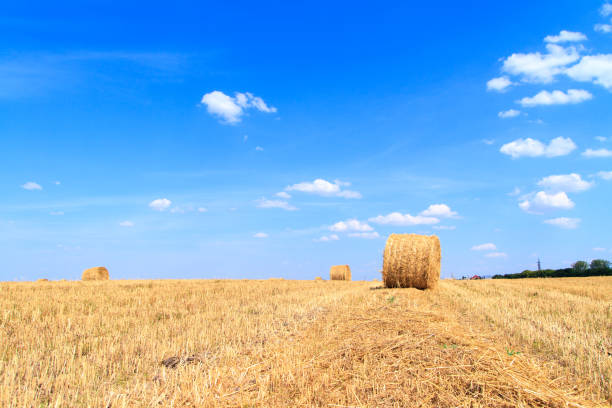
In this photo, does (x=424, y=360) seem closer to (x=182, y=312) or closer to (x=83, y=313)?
(x=182, y=312)

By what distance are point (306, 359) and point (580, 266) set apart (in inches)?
1670

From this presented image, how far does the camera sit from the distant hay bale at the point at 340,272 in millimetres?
28980

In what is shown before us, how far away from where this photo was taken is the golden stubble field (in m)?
3.84

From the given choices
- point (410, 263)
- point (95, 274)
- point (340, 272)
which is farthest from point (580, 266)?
Result: point (95, 274)

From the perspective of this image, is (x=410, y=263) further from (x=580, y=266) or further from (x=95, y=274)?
(x=580, y=266)

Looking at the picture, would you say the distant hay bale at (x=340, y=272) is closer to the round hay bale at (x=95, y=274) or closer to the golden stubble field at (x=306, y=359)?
the round hay bale at (x=95, y=274)

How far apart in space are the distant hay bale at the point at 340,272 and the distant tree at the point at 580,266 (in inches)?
843

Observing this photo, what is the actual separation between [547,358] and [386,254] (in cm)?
961

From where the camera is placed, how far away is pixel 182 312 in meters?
8.98

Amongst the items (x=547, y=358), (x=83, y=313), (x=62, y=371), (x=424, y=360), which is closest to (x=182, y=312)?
(x=83, y=313)

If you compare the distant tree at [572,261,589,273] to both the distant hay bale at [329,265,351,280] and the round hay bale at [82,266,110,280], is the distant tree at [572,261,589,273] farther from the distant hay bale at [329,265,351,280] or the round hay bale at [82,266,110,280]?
the round hay bale at [82,266,110,280]

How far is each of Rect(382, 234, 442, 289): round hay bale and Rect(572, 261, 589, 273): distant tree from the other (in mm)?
27640

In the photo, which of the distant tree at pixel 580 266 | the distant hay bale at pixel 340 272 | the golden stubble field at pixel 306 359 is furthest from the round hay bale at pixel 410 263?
the distant tree at pixel 580 266

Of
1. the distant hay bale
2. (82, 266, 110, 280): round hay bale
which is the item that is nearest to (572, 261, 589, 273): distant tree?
the distant hay bale
